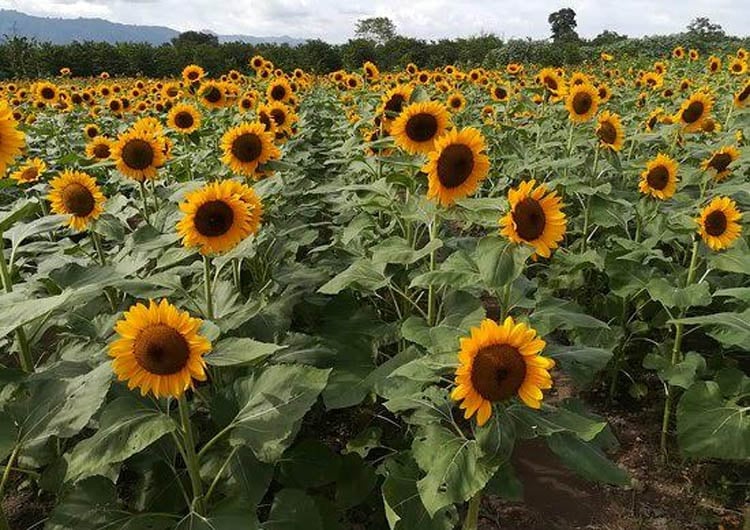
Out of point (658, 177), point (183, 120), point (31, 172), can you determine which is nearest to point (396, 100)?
point (658, 177)

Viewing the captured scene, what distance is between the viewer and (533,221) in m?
2.31

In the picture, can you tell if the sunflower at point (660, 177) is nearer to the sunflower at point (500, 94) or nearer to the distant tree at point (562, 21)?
Result: the sunflower at point (500, 94)

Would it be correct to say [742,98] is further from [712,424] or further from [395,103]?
[712,424]

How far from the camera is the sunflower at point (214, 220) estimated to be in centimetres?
259

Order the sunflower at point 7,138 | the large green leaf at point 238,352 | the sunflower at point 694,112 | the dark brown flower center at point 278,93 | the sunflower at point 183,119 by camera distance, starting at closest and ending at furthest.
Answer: the large green leaf at point 238,352 < the sunflower at point 7,138 < the sunflower at point 694,112 < the sunflower at point 183,119 < the dark brown flower center at point 278,93

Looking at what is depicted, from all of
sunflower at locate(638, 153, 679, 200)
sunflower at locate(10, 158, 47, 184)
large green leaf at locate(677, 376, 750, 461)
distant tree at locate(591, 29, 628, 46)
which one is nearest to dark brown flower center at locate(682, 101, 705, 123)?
sunflower at locate(638, 153, 679, 200)

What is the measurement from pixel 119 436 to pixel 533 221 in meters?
1.61

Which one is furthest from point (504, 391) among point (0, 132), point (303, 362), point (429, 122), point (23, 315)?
point (0, 132)

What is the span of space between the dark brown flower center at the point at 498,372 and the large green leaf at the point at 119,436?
0.99 metres

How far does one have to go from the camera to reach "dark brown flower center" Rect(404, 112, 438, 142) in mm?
3234

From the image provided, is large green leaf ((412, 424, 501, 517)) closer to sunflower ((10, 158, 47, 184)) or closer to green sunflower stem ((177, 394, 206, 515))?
green sunflower stem ((177, 394, 206, 515))

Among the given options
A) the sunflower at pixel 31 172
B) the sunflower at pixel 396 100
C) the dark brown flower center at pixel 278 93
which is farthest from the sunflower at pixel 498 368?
the dark brown flower center at pixel 278 93

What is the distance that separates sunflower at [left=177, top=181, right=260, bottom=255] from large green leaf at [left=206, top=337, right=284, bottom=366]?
59 cm

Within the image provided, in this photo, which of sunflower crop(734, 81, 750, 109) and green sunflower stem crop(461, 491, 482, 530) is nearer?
green sunflower stem crop(461, 491, 482, 530)
